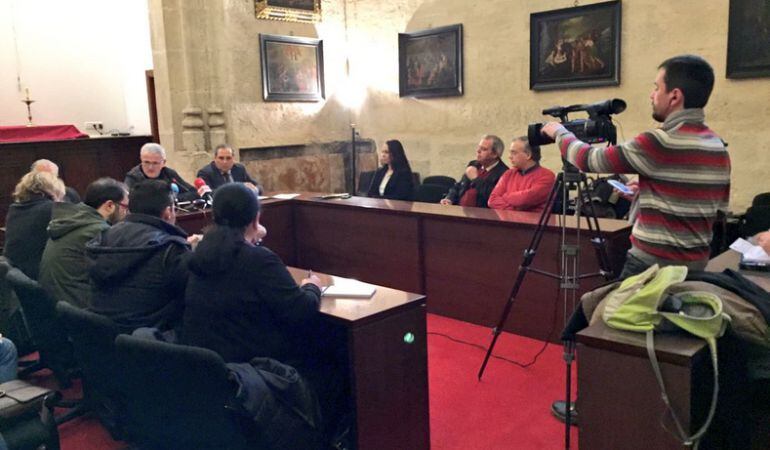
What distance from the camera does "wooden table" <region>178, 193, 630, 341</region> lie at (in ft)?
14.5

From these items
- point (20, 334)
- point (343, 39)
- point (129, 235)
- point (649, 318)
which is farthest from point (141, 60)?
point (649, 318)

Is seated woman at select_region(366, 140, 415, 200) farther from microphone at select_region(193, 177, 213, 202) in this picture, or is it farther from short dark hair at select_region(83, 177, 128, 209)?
short dark hair at select_region(83, 177, 128, 209)

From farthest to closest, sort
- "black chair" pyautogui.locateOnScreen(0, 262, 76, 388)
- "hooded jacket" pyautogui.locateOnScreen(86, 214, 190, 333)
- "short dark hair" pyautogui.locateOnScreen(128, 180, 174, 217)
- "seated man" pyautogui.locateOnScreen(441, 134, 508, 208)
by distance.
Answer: "seated man" pyautogui.locateOnScreen(441, 134, 508, 208) < "black chair" pyautogui.locateOnScreen(0, 262, 76, 388) < "short dark hair" pyautogui.locateOnScreen(128, 180, 174, 217) < "hooded jacket" pyautogui.locateOnScreen(86, 214, 190, 333)

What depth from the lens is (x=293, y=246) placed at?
21.1 feet

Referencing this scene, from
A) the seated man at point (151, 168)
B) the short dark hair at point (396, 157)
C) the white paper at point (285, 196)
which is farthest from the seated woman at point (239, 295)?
the short dark hair at point (396, 157)

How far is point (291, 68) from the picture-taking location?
862cm

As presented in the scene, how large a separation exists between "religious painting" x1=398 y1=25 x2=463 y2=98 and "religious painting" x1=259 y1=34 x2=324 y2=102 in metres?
1.16

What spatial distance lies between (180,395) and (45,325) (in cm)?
162

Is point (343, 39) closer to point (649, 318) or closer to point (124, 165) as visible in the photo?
point (124, 165)

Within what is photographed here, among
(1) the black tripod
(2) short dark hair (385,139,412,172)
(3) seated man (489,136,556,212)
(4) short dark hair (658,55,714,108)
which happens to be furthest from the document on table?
(4) short dark hair (658,55,714,108)

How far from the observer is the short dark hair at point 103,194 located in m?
3.70

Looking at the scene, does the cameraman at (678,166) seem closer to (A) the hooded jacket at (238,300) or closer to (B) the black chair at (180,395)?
(A) the hooded jacket at (238,300)

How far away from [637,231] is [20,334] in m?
3.53

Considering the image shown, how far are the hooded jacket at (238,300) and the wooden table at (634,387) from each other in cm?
106
